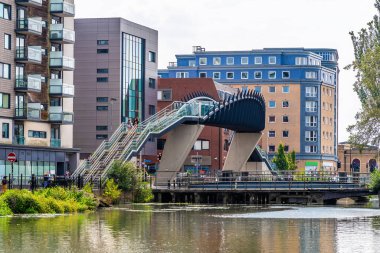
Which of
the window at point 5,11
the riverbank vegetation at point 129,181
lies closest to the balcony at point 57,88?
the window at point 5,11

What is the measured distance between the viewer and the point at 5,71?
96.2m

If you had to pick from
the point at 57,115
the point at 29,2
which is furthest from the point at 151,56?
the point at 29,2

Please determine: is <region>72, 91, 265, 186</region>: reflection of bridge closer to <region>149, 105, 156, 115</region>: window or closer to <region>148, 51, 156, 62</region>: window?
<region>149, 105, 156, 115</region>: window

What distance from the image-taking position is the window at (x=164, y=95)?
483ft

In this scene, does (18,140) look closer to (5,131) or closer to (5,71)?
(5,131)

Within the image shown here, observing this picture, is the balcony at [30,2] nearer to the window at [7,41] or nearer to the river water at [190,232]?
the window at [7,41]

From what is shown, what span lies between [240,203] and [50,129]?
70.2 feet

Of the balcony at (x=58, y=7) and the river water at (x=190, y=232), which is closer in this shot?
the river water at (x=190, y=232)

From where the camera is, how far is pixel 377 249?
140 ft

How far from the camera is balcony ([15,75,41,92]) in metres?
97.4

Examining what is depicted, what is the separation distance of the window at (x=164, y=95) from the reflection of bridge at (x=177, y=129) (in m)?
19.8

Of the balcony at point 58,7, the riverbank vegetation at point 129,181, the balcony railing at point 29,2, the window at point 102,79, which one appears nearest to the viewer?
the riverbank vegetation at point 129,181

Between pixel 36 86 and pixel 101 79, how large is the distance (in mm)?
34305

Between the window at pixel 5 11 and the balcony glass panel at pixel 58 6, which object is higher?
the balcony glass panel at pixel 58 6
